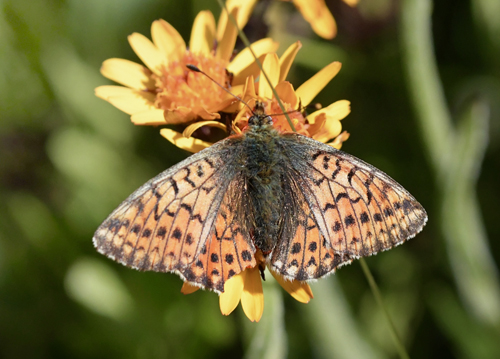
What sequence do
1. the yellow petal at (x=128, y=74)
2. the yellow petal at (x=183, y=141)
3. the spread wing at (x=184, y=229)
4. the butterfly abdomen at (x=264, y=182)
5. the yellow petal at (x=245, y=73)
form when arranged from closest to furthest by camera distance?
the spread wing at (x=184, y=229) < the butterfly abdomen at (x=264, y=182) < the yellow petal at (x=183, y=141) < the yellow petal at (x=245, y=73) < the yellow petal at (x=128, y=74)

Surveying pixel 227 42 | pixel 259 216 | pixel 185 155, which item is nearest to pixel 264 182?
pixel 259 216

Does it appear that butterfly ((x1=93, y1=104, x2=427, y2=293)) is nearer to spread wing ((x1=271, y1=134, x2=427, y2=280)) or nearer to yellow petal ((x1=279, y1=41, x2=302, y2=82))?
spread wing ((x1=271, y1=134, x2=427, y2=280))

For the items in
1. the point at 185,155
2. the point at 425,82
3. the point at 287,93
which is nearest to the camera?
the point at 287,93

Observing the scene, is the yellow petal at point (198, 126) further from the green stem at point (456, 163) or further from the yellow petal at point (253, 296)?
the green stem at point (456, 163)

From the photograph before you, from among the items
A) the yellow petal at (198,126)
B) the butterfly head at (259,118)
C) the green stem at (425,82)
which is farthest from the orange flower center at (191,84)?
the green stem at (425,82)

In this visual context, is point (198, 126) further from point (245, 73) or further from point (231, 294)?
point (231, 294)

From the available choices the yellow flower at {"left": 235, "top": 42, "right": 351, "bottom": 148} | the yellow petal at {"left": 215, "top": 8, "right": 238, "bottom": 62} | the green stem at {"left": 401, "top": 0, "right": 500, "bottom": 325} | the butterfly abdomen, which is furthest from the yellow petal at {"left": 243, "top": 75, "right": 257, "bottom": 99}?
the green stem at {"left": 401, "top": 0, "right": 500, "bottom": 325}
